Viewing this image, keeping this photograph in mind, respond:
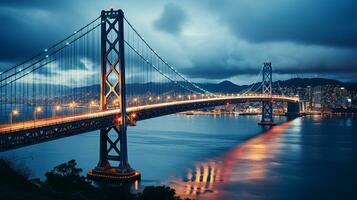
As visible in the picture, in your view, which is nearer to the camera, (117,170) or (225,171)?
(117,170)

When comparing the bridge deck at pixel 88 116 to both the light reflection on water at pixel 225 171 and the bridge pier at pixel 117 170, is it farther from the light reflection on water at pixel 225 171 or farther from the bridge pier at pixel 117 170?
the light reflection on water at pixel 225 171

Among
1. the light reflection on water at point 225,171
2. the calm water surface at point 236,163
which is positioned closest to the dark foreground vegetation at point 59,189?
the calm water surface at point 236,163

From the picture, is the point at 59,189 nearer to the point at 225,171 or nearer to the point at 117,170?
the point at 117,170

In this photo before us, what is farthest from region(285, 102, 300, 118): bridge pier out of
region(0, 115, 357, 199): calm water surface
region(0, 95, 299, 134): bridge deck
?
region(0, 115, 357, 199): calm water surface

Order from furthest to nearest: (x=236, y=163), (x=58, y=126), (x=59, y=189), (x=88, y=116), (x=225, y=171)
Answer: (x=236, y=163), (x=225, y=171), (x=88, y=116), (x=58, y=126), (x=59, y=189)

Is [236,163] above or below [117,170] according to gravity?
below

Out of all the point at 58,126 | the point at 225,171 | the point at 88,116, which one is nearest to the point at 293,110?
the point at 225,171

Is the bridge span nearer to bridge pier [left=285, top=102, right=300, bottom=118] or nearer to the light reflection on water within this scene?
the light reflection on water
